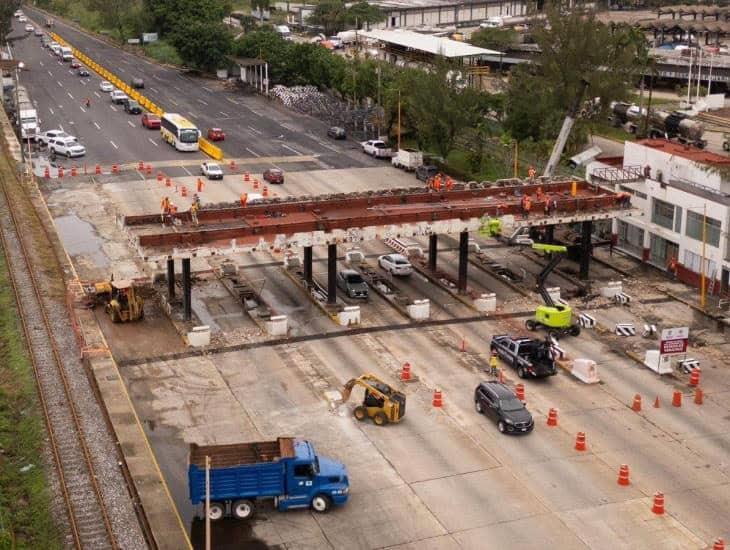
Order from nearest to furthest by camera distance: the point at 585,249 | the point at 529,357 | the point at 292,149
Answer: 1. the point at 529,357
2. the point at 585,249
3. the point at 292,149

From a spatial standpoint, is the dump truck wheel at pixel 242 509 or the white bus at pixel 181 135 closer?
the dump truck wheel at pixel 242 509


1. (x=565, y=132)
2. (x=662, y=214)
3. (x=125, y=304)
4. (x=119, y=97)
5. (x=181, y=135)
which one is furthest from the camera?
(x=119, y=97)

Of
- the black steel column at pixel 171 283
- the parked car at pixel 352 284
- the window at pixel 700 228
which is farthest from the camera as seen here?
the window at pixel 700 228

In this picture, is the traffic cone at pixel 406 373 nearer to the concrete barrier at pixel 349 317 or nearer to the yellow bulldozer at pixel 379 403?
the yellow bulldozer at pixel 379 403

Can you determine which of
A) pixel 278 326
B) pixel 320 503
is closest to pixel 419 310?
pixel 278 326

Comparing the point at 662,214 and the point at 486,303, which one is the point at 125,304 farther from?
the point at 662,214

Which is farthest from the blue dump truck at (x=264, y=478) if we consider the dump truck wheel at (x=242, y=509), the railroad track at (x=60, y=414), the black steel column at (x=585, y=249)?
the black steel column at (x=585, y=249)
